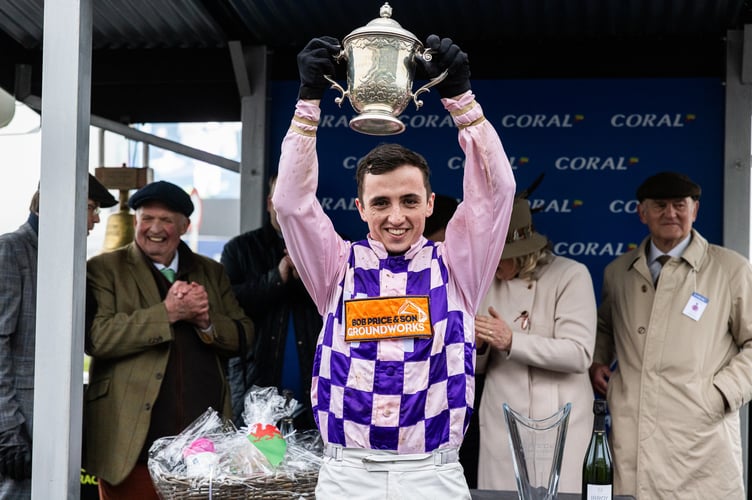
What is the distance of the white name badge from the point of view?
12.8 feet

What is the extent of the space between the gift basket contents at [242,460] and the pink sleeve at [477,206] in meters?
1.05

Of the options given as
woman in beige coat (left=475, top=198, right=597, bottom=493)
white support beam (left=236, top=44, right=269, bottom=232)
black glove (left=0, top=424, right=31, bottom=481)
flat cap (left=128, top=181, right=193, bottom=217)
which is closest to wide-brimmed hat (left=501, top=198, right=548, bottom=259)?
woman in beige coat (left=475, top=198, right=597, bottom=493)

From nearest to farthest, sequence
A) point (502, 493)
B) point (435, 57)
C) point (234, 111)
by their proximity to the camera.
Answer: point (435, 57) < point (502, 493) < point (234, 111)

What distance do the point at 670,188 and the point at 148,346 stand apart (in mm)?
2299

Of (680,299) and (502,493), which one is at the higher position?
(680,299)

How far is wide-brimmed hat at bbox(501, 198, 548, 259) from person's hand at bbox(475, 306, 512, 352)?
31cm

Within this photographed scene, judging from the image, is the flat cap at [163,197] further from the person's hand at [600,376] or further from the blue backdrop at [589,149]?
the person's hand at [600,376]

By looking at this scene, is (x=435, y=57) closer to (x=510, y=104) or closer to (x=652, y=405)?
(x=652, y=405)

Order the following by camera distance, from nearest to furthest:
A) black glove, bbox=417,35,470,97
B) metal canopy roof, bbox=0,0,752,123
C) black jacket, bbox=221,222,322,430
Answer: black glove, bbox=417,35,470,97
black jacket, bbox=221,222,322,430
metal canopy roof, bbox=0,0,752,123

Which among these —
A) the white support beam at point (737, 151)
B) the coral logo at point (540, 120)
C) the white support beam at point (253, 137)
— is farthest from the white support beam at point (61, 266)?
the white support beam at point (737, 151)

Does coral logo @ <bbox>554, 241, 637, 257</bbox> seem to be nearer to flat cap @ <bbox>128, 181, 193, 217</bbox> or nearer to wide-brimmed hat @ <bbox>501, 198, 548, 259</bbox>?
wide-brimmed hat @ <bbox>501, 198, 548, 259</bbox>

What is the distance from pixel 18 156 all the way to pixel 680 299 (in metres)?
3.60

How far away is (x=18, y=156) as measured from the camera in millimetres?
5211

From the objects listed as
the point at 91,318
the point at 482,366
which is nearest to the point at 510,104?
the point at 482,366
